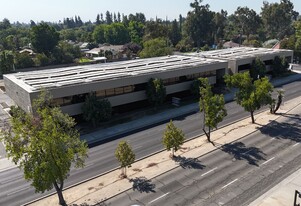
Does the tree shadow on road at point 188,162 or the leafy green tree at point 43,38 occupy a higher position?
the leafy green tree at point 43,38

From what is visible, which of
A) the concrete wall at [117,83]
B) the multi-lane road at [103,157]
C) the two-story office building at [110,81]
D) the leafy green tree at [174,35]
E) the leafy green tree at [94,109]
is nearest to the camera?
the multi-lane road at [103,157]

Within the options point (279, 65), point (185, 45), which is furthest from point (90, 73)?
point (185, 45)

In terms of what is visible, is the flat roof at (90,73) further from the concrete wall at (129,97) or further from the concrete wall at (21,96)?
the concrete wall at (129,97)

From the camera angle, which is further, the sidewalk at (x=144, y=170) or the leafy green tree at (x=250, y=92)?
the leafy green tree at (x=250, y=92)

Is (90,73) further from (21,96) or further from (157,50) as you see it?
(157,50)

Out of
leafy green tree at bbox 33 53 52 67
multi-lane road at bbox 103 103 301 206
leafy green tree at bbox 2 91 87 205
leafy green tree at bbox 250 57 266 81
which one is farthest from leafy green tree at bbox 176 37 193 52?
leafy green tree at bbox 2 91 87 205

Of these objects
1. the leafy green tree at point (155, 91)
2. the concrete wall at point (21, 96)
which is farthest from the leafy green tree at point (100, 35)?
the leafy green tree at point (155, 91)

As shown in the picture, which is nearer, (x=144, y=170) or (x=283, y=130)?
(x=144, y=170)

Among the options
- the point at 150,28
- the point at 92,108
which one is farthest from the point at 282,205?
the point at 150,28
